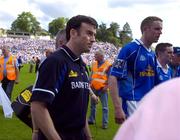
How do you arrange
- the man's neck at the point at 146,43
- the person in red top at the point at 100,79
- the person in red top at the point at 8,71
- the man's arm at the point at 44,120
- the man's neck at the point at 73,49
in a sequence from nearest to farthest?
the man's arm at the point at 44,120, the man's neck at the point at 73,49, the man's neck at the point at 146,43, the person in red top at the point at 100,79, the person in red top at the point at 8,71

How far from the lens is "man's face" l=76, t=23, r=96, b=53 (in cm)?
364

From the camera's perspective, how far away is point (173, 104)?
1.18 meters

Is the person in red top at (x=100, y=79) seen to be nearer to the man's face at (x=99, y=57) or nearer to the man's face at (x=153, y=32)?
the man's face at (x=99, y=57)

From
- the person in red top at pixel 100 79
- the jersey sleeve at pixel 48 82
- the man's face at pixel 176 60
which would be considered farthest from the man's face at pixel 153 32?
the person in red top at pixel 100 79

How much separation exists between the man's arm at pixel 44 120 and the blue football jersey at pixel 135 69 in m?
2.63

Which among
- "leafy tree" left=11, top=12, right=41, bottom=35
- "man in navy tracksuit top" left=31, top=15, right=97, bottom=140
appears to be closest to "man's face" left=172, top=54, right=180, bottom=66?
"man in navy tracksuit top" left=31, top=15, right=97, bottom=140

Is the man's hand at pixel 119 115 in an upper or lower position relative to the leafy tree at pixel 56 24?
lower

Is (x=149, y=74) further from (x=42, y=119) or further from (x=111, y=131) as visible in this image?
(x=111, y=131)

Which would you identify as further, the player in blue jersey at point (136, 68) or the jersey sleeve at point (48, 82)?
the player in blue jersey at point (136, 68)

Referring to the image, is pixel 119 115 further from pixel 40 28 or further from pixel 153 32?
pixel 40 28

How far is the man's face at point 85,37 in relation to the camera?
3645mm

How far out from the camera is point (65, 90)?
3.35 m

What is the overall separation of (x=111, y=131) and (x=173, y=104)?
29.5 ft

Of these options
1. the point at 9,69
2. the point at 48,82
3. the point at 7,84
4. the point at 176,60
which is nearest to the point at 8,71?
the point at 9,69
